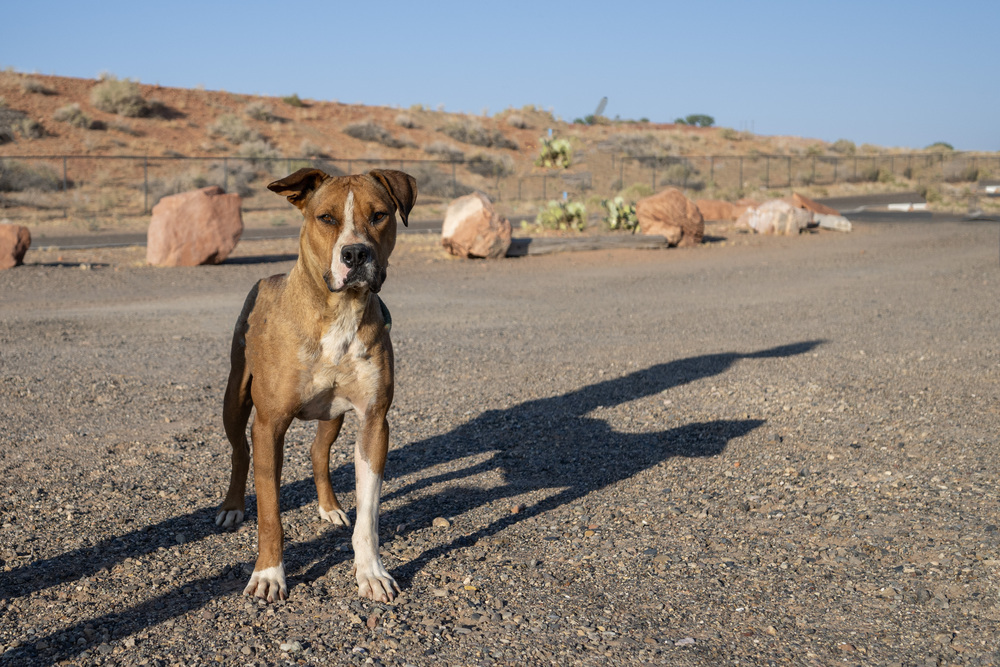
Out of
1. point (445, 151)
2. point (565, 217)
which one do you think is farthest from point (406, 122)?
point (565, 217)

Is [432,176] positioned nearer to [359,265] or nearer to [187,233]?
[187,233]

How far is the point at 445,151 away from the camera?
195ft

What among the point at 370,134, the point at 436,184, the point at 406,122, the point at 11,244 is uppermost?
the point at 406,122

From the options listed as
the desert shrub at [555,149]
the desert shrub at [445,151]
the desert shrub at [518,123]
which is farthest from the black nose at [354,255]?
the desert shrub at [518,123]

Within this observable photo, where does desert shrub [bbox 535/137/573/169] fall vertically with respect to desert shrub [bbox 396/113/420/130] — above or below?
below

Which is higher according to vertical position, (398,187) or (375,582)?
(398,187)

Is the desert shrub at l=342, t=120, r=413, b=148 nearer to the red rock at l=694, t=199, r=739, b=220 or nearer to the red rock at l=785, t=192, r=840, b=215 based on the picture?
the red rock at l=694, t=199, r=739, b=220

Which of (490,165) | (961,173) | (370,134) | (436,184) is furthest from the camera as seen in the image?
(961,173)

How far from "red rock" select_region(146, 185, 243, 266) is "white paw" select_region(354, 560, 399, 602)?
15.7 m

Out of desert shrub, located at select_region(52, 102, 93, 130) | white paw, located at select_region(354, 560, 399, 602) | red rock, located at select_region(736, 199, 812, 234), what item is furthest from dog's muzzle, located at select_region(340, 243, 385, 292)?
desert shrub, located at select_region(52, 102, 93, 130)

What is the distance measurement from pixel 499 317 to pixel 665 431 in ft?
20.3

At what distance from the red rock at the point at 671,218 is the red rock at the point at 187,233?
10.1 meters

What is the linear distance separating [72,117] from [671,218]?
3662 centimetres

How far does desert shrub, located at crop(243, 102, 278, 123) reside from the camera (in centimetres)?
5847
